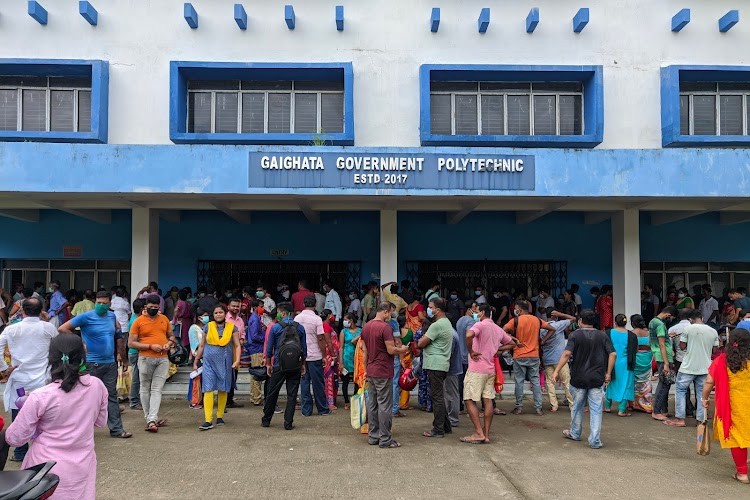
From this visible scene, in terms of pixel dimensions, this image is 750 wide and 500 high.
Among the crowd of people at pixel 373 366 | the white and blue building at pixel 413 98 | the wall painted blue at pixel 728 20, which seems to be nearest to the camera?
the crowd of people at pixel 373 366

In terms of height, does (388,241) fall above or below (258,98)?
below

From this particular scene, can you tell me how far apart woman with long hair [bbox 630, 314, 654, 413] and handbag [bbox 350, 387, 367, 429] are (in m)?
3.85

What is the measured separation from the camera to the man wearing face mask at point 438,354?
655 centimetres

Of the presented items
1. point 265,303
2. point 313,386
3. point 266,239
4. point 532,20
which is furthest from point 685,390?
point 266,239

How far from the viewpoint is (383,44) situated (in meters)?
11.0

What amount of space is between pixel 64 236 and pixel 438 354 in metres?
9.75

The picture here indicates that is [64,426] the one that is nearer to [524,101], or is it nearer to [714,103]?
[524,101]

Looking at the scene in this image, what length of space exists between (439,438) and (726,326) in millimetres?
6150

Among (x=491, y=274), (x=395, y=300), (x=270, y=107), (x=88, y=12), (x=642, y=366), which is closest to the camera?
(x=642, y=366)

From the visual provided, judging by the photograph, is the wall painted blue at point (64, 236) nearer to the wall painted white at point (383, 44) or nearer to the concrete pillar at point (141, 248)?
the concrete pillar at point (141, 248)

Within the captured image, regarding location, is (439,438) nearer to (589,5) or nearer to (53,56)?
(589,5)

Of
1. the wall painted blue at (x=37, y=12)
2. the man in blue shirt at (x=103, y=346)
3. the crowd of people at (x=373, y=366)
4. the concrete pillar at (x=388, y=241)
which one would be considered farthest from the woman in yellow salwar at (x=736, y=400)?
the wall painted blue at (x=37, y=12)

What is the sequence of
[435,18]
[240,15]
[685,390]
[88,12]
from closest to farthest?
1. [685,390]
2. [88,12]
3. [240,15]
4. [435,18]

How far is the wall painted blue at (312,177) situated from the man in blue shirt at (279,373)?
281cm
